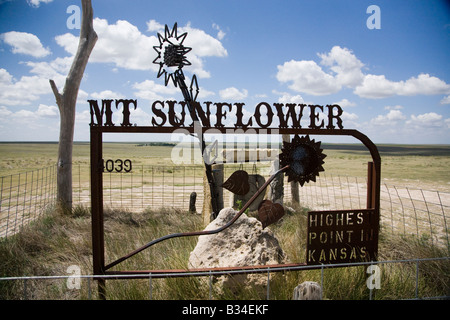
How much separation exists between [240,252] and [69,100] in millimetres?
5938

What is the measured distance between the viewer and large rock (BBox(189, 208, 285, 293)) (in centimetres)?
300

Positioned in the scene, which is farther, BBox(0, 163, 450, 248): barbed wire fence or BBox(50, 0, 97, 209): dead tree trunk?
BBox(50, 0, 97, 209): dead tree trunk

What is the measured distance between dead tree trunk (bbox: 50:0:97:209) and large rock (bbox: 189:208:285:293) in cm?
508

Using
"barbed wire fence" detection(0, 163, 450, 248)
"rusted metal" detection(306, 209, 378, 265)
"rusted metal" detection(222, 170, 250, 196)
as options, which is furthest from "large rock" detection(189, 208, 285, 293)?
"barbed wire fence" detection(0, 163, 450, 248)

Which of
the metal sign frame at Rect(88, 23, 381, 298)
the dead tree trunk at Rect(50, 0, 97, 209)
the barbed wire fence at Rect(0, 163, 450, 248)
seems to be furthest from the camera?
the dead tree trunk at Rect(50, 0, 97, 209)

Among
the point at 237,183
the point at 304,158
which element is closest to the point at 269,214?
the point at 237,183

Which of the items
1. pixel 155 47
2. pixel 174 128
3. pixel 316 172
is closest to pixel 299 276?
pixel 316 172

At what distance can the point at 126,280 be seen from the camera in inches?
124

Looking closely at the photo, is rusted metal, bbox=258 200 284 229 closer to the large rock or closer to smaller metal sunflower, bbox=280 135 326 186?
the large rock

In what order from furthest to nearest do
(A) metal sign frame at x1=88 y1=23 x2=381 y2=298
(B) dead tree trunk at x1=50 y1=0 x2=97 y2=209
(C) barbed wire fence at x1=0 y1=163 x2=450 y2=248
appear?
(B) dead tree trunk at x1=50 y1=0 x2=97 y2=209, (C) barbed wire fence at x1=0 y1=163 x2=450 y2=248, (A) metal sign frame at x1=88 y1=23 x2=381 y2=298

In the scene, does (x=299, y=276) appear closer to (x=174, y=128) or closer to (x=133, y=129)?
(x=174, y=128)

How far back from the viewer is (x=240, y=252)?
3301 mm

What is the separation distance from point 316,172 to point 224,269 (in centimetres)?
140

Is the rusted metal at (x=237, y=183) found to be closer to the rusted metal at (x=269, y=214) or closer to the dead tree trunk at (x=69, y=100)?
the rusted metal at (x=269, y=214)
